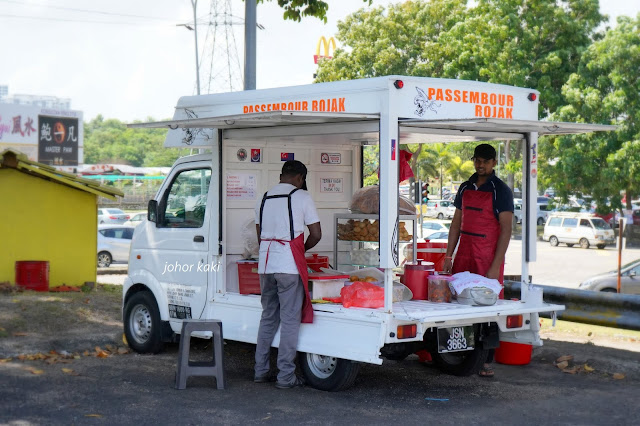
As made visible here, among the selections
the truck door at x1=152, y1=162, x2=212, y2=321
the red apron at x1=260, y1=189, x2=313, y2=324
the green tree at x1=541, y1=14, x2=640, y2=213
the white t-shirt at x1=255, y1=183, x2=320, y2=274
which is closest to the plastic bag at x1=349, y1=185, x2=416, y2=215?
the white t-shirt at x1=255, y1=183, x2=320, y2=274

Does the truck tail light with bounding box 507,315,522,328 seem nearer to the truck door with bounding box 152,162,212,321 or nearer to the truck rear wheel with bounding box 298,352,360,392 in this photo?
the truck rear wheel with bounding box 298,352,360,392

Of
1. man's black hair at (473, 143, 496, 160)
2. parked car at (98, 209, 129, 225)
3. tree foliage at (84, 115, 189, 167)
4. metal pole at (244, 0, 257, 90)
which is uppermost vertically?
tree foliage at (84, 115, 189, 167)

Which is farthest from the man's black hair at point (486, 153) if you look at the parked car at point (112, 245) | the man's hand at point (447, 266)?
the parked car at point (112, 245)

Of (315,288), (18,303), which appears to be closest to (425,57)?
(18,303)

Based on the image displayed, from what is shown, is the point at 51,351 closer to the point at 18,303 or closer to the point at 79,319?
the point at 79,319

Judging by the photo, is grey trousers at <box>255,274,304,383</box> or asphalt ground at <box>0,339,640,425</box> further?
grey trousers at <box>255,274,304,383</box>

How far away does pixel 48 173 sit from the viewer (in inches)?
519

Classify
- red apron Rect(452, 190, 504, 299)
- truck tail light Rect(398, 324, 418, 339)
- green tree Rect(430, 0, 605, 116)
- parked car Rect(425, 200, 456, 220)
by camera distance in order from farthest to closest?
parked car Rect(425, 200, 456, 220), green tree Rect(430, 0, 605, 116), red apron Rect(452, 190, 504, 299), truck tail light Rect(398, 324, 418, 339)

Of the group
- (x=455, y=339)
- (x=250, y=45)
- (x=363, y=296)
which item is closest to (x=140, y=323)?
(x=363, y=296)

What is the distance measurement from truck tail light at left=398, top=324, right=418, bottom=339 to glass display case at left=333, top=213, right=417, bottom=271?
151cm

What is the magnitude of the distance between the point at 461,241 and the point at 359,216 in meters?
1.02

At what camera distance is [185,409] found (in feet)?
20.6

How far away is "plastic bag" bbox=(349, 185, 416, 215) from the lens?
26.3 feet

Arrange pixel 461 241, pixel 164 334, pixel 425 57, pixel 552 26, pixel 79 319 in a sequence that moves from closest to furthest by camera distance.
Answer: pixel 461 241, pixel 164 334, pixel 79 319, pixel 552 26, pixel 425 57
